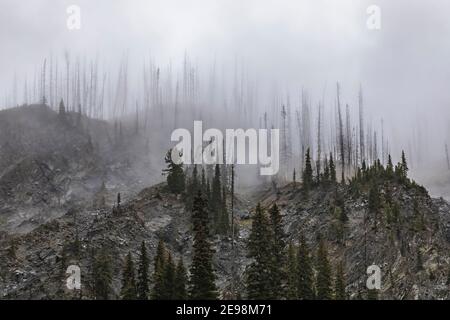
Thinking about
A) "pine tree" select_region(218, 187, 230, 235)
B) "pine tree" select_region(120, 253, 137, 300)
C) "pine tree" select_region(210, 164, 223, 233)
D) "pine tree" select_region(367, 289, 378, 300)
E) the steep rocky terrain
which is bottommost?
"pine tree" select_region(367, 289, 378, 300)

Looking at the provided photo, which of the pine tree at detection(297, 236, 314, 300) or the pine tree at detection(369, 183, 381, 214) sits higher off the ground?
the pine tree at detection(369, 183, 381, 214)

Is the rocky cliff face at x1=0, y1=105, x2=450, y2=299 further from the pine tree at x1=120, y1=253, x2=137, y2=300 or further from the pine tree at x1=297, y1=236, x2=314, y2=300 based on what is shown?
the pine tree at x1=120, y1=253, x2=137, y2=300

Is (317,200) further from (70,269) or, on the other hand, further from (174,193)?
(70,269)

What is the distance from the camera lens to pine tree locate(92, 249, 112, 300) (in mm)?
76812

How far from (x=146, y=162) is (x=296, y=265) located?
10311 centimetres

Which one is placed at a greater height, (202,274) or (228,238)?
(228,238)

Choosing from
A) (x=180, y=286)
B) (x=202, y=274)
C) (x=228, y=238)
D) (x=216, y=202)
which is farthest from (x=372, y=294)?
(x=216, y=202)

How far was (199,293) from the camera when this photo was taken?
6341 centimetres

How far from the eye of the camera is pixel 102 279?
77875mm

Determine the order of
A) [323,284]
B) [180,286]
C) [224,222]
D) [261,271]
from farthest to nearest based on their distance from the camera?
1. [224,222]
2. [323,284]
3. [261,271]
4. [180,286]

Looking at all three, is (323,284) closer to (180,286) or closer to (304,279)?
(304,279)

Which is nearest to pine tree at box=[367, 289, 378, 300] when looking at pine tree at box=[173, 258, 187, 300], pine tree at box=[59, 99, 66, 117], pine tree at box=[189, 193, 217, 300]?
pine tree at box=[189, 193, 217, 300]

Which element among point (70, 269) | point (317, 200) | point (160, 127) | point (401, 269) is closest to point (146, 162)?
point (160, 127)
